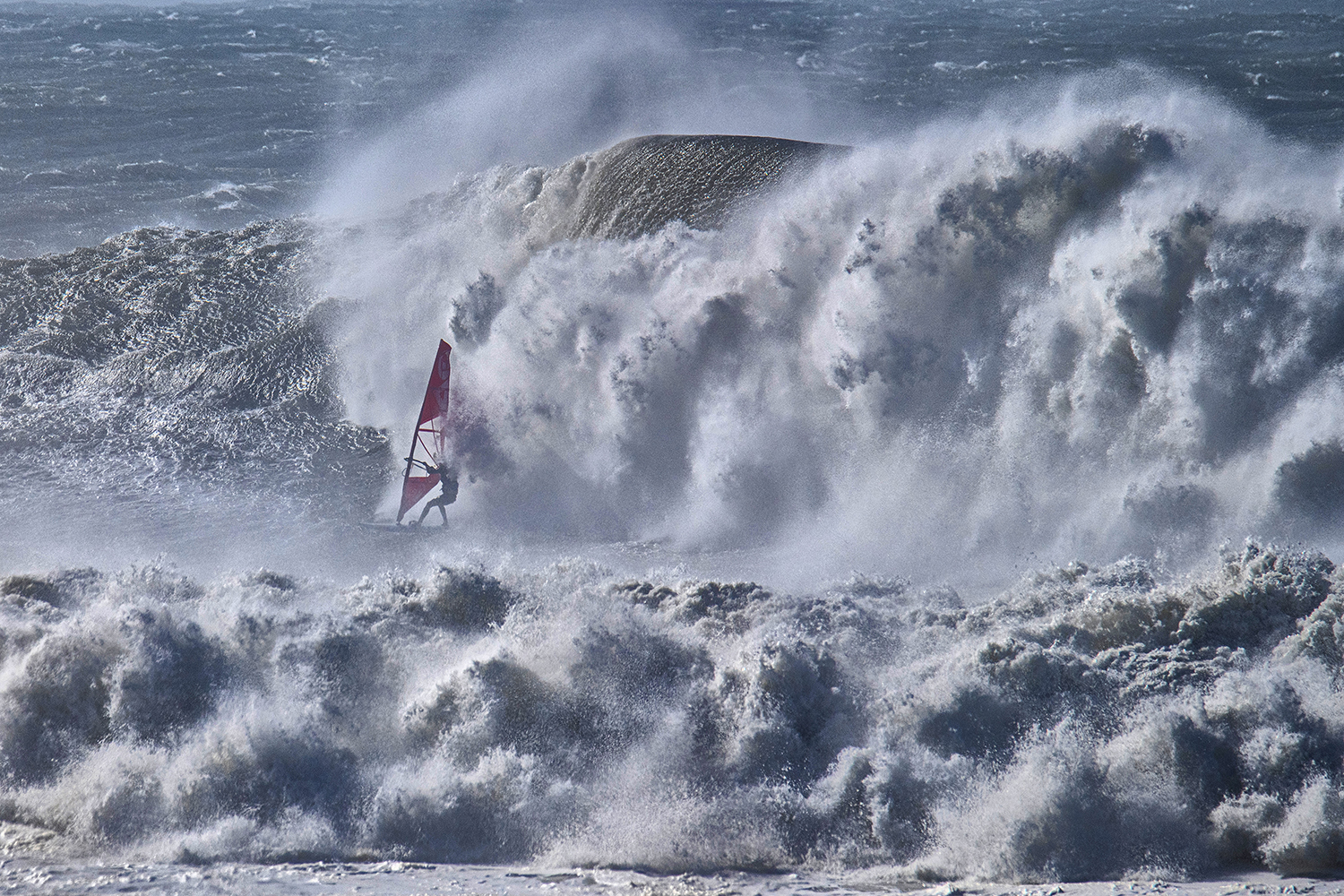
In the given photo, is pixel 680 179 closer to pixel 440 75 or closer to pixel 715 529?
pixel 715 529

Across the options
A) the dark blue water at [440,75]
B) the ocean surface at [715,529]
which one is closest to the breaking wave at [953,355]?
the ocean surface at [715,529]

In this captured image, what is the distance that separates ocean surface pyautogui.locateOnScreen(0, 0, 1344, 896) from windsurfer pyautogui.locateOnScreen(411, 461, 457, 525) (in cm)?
26

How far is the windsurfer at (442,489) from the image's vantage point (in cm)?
965

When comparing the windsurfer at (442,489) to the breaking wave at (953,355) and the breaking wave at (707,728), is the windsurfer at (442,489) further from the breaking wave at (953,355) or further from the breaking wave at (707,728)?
the breaking wave at (707,728)

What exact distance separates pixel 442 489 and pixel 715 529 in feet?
8.62

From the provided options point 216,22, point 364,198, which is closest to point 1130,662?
point 364,198

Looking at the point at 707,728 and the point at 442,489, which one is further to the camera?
the point at 442,489

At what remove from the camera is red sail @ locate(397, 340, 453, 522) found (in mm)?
9641

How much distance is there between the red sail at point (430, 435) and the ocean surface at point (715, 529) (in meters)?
0.23

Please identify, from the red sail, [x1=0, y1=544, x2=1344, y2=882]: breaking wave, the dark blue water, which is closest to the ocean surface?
[x1=0, y1=544, x2=1344, y2=882]: breaking wave

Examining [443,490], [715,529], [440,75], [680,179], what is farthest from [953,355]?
[440,75]

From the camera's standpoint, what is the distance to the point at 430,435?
1051 cm

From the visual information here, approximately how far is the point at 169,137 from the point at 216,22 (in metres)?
37.8

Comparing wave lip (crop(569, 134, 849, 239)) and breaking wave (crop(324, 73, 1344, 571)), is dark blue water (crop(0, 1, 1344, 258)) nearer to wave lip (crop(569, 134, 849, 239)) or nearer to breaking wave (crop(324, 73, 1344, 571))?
wave lip (crop(569, 134, 849, 239))
